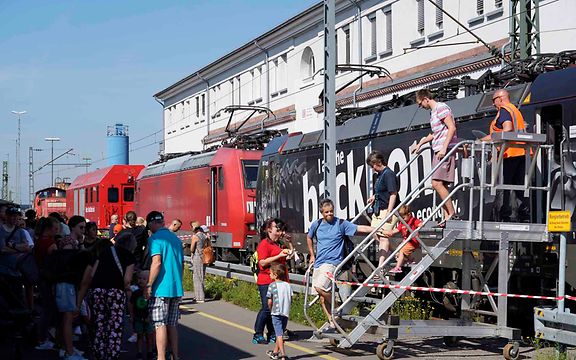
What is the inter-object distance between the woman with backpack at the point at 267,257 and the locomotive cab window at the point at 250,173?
13441 millimetres

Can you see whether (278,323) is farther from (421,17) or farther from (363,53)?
(363,53)

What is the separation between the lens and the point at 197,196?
3048 cm

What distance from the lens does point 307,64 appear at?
40812mm

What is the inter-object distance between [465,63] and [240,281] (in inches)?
449

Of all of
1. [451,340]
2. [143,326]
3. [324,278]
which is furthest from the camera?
[451,340]

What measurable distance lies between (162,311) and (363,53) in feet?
85.5

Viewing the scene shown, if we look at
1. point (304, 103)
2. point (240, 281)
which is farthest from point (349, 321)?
point (304, 103)

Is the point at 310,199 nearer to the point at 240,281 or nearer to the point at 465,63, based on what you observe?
the point at 240,281

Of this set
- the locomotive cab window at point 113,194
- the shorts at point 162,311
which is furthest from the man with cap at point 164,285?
the locomotive cab window at point 113,194

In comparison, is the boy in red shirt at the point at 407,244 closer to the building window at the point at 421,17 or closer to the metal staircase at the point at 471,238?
the metal staircase at the point at 471,238

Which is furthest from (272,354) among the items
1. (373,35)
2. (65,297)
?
(373,35)

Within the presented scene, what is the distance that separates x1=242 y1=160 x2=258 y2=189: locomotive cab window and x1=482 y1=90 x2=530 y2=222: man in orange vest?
14.2 m

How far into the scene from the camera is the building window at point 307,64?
40281 mm

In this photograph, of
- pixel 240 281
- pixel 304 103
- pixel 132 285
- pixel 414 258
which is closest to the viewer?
pixel 132 285
